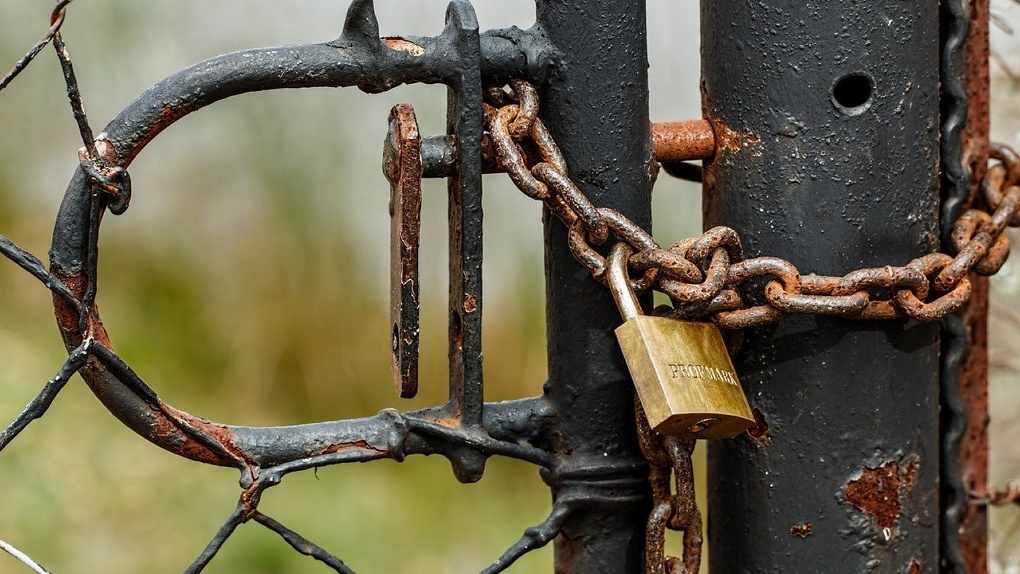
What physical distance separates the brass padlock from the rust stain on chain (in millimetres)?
131

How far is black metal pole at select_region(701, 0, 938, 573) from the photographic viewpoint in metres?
0.80

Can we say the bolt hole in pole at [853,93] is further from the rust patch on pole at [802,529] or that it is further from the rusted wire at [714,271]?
the rust patch on pole at [802,529]

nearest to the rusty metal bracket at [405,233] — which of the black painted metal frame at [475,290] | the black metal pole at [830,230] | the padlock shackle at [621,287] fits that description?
the black painted metal frame at [475,290]

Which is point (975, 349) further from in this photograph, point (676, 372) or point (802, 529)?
point (676, 372)

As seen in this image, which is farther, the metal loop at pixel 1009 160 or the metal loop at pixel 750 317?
the metal loop at pixel 1009 160

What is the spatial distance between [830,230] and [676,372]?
166 millimetres

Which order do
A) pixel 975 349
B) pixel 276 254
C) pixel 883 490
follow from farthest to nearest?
1. pixel 276 254
2. pixel 975 349
3. pixel 883 490

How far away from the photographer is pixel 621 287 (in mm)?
763

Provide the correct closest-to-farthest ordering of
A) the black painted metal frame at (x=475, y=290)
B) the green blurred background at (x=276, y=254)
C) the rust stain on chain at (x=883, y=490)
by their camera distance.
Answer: the black painted metal frame at (x=475, y=290), the rust stain on chain at (x=883, y=490), the green blurred background at (x=276, y=254)

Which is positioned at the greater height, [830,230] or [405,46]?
[405,46]

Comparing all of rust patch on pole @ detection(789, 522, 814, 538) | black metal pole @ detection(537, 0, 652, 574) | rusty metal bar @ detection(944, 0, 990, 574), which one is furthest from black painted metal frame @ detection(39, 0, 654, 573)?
rusty metal bar @ detection(944, 0, 990, 574)

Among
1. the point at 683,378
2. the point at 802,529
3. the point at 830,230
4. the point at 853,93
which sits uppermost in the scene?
the point at 853,93

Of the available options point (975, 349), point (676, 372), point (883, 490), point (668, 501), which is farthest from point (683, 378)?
point (975, 349)

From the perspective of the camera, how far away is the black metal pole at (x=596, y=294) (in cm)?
79
